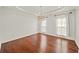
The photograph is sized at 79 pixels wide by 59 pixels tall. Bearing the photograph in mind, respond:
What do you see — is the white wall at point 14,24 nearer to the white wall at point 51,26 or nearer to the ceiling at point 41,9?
the ceiling at point 41,9

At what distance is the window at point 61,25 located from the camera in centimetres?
189

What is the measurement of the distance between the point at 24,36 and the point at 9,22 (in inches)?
11.8

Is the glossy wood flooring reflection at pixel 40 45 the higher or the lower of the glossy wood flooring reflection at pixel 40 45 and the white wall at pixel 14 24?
the lower

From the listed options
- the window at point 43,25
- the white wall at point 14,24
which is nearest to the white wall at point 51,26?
the window at point 43,25

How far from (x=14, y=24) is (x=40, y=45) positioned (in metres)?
0.49

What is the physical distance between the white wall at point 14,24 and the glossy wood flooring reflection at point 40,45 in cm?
8

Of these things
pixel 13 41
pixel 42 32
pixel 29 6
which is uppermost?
pixel 29 6

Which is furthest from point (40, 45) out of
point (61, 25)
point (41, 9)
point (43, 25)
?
point (41, 9)

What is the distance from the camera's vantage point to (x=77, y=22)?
6.12 feet

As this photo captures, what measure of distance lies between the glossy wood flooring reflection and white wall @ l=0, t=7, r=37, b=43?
8 cm

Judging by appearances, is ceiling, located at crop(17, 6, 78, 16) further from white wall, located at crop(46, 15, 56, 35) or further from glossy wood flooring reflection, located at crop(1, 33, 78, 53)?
glossy wood flooring reflection, located at crop(1, 33, 78, 53)

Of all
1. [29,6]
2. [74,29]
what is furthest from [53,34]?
[29,6]

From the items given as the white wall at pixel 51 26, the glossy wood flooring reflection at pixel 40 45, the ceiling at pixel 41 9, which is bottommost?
the glossy wood flooring reflection at pixel 40 45
